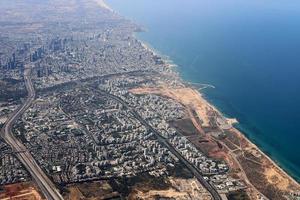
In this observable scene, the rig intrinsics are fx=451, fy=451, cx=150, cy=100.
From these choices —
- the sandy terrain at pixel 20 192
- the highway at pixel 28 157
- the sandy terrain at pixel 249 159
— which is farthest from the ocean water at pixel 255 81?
the sandy terrain at pixel 20 192

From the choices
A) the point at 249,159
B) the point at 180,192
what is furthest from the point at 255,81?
the point at 180,192

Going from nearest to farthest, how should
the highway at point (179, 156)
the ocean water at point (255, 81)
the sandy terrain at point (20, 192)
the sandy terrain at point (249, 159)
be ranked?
the sandy terrain at point (20, 192) → the highway at point (179, 156) → the sandy terrain at point (249, 159) → the ocean water at point (255, 81)

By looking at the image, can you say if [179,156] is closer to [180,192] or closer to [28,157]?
[180,192]

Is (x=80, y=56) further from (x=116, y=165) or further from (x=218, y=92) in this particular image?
(x=116, y=165)

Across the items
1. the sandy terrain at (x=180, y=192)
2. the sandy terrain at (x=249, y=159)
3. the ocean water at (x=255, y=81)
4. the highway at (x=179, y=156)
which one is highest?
the ocean water at (x=255, y=81)

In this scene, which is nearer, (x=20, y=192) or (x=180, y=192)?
(x=20, y=192)

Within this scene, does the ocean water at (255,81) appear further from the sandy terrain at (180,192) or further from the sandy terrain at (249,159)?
the sandy terrain at (180,192)

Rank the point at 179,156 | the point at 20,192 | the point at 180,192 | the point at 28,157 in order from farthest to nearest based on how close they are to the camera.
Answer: the point at 179,156
the point at 28,157
the point at 180,192
the point at 20,192

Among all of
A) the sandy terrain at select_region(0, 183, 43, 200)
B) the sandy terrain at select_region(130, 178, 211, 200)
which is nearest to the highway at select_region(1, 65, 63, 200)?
the sandy terrain at select_region(0, 183, 43, 200)

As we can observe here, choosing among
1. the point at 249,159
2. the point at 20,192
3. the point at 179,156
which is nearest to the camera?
the point at 20,192
